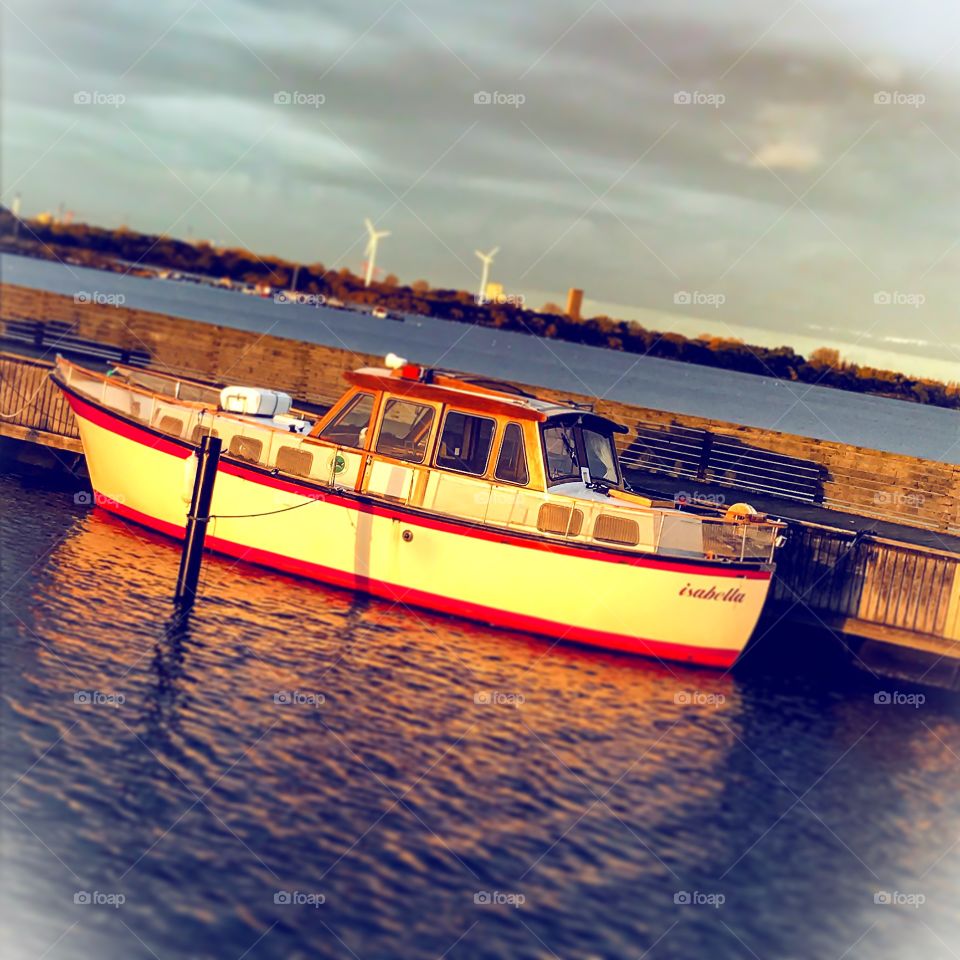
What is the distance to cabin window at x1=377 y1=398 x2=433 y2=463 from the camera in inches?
752

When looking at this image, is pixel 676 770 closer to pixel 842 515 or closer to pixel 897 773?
pixel 897 773

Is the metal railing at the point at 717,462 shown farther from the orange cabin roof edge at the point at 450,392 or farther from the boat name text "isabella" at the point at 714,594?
the boat name text "isabella" at the point at 714,594

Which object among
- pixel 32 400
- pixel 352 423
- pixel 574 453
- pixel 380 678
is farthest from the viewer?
pixel 32 400

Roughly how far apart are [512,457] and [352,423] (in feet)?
10.4

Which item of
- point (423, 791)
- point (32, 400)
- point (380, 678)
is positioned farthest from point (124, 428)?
point (423, 791)

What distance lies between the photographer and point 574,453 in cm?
1931

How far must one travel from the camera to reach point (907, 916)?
475 inches

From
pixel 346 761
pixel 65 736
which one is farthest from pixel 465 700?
pixel 65 736

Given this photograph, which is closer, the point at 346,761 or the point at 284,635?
the point at 346,761

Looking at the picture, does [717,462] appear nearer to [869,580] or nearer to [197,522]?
[869,580]

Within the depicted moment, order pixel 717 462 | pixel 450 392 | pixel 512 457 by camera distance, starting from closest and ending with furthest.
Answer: pixel 512 457, pixel 450 392, pixel 717 462

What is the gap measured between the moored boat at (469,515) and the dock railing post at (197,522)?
38.2 inches

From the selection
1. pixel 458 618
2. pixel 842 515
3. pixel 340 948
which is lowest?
pixel 340 948

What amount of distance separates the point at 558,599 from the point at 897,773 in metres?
5.71
